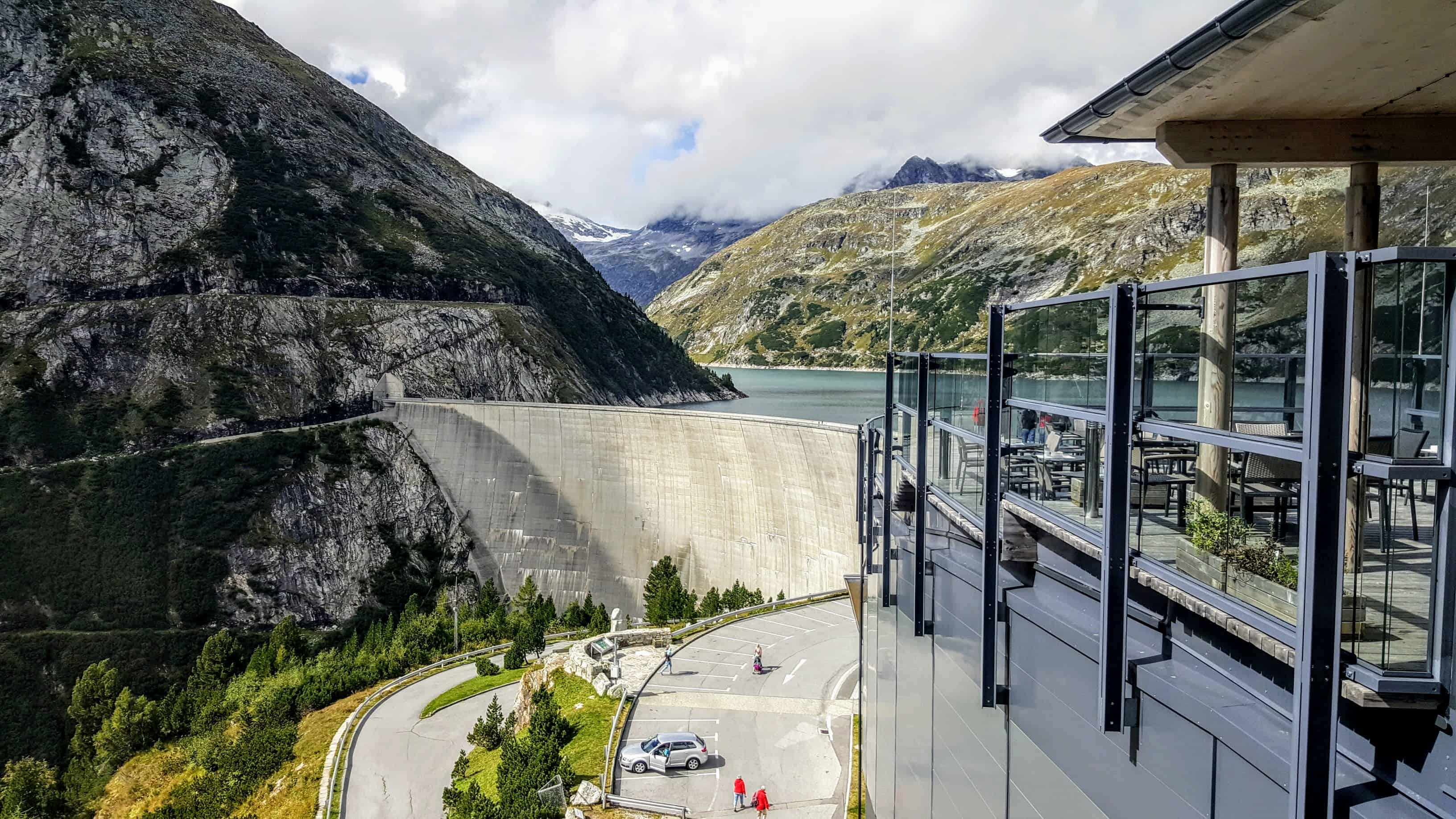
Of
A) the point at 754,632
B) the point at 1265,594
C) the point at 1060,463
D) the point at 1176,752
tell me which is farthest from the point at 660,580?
the point at 1265,594

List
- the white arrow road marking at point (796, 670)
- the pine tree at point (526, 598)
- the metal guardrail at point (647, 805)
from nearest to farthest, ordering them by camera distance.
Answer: the metal guardrail at point (647, 805)
the white arrow road marking at point (796, 670)
the pine tree at point (526, 598)

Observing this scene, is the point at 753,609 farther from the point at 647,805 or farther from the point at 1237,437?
the point at 1237,437

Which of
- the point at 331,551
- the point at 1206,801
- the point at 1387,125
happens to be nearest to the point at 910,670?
the point at 1206,801

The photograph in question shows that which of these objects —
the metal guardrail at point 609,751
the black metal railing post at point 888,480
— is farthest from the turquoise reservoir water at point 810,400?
the black metal railing post at point 888,480

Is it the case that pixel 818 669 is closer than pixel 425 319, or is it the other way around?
pixel 818 669

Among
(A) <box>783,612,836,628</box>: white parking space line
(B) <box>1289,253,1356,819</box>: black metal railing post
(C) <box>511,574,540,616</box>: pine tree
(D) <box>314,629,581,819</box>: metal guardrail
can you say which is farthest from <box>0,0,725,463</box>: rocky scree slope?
(B) <box>1289,253,1356,819</box>: black metal railing post

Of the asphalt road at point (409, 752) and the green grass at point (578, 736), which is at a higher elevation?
the green grass at point (578, 736)

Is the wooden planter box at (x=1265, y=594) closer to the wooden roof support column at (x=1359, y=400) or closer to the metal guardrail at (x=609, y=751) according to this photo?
the wooden roof support column at (x=1359, y=400)

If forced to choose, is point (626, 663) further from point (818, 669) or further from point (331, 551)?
point (331, 551)
